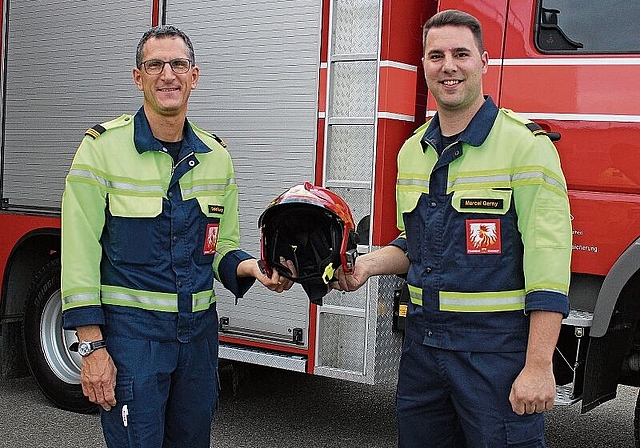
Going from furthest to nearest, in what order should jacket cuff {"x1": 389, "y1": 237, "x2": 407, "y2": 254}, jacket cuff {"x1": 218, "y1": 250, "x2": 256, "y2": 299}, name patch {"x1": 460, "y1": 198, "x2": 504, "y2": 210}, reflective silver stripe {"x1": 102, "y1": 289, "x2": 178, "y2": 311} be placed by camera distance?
jacket cuff {"x1": 218, "y1": 250, "x2": 256, "y2": 299} < jacket cuff {"x1": 389, "y1": 237, "x2": 407, "y2": 254} < reflective silver stripe {"x1": 102, "y1": 289, "x2": 178, "y2": 311} < name patch {"x1": 460, "y1": 198, "x2": 504, "y2": 210}

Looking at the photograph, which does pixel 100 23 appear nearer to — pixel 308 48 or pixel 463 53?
pixel 308 48

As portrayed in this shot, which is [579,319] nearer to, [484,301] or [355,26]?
[484,301]

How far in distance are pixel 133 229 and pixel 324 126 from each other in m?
1.88

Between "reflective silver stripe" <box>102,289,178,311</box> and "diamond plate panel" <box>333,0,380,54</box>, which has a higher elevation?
"diamond plate panel" <box>333,0,380,54</box>

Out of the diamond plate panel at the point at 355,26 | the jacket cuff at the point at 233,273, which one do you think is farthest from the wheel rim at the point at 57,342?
the jacket cuff at the point at 233,273

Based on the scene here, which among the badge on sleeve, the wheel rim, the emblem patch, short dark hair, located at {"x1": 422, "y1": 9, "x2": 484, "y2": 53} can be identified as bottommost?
the wheel rim

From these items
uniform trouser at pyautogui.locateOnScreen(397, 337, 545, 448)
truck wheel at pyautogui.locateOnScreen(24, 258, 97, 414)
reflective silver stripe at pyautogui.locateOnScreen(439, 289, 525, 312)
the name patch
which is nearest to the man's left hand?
uniform trouser at pyautogui.locateOnScreen(397, 337, 545, 448)

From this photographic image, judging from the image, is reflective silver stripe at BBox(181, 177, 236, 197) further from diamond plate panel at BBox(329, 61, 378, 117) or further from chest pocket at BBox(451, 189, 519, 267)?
diamond plate panel at BBox(329, 61, 378, 117)

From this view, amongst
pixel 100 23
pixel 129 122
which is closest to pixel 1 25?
pixel 100 23

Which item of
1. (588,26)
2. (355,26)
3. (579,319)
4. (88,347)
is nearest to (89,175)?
(88,347)

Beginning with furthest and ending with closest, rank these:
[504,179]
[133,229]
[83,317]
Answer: [133,229]
[83,317]
[504,179]

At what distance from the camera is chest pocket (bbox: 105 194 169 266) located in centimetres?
301

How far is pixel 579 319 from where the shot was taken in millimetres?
4059

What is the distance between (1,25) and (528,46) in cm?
364
